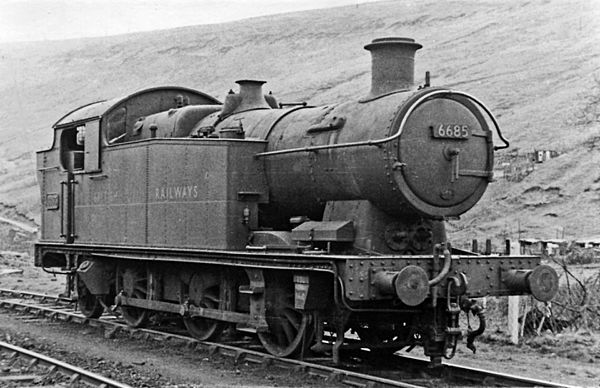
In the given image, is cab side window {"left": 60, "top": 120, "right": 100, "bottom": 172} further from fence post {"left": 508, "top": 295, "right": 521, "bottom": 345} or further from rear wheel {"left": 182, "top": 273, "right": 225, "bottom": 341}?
fence post {"left": 508, "top": 295, "right": 521, "bottom": 345}

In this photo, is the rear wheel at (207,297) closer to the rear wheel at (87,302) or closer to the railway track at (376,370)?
the railway track at (376,370)

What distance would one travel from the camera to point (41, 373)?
358 inches

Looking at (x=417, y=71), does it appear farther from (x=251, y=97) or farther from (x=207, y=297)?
(x=207, y=297)

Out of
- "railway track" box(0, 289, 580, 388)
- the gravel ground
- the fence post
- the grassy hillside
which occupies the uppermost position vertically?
the grassy hillside

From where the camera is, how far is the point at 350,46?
61406mm

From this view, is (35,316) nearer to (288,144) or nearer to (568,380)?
(288,144)

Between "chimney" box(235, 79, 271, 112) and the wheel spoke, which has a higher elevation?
"chimney" box(235, 79, 271, 112)

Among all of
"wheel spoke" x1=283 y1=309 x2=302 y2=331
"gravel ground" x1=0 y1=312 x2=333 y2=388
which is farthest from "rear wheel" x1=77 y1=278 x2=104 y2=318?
"wheel spoke" x1=283 y1=309 x2=302 y2=331

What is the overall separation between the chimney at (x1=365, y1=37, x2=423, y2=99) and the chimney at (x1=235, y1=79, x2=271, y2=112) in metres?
2.58

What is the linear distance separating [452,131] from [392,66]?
3.33ft

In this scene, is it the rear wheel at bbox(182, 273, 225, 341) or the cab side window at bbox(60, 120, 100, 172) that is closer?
the rear wheel at bbox(182, 273, 225, 341)

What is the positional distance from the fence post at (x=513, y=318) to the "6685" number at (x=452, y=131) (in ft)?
9.79

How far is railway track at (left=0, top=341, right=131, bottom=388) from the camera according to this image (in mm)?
8461

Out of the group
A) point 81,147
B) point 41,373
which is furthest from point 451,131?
point 81,147
